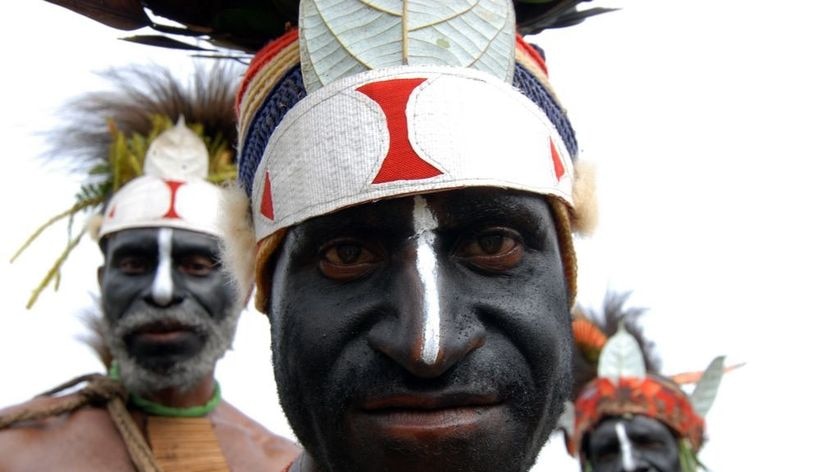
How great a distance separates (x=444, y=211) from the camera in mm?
2303

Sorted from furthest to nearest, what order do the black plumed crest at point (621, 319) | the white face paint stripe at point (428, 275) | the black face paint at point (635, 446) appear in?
the black plumed crest at point (621, 319) → the black face paint at point (635, 446) → the white face paint stripe at point (428, 275)

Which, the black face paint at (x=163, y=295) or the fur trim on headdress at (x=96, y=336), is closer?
the black face paint at (x=163, y=295)

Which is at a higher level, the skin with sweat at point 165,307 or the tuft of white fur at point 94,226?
the tuft of white fur at point 94,226

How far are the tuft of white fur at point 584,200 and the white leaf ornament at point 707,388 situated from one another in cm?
428

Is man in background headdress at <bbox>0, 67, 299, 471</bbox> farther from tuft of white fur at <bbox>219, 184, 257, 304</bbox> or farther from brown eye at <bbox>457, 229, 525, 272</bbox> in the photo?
brown eye at <bbox>457, 229, 525, 272</bbox>

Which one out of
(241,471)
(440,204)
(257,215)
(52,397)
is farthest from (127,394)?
(440,204)

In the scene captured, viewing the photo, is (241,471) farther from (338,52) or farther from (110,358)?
(338,52)

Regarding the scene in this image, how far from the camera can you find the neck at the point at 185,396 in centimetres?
524

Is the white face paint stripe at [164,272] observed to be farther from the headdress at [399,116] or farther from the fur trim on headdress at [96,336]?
the headdress at [399,116]

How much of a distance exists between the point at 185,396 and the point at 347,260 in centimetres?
320

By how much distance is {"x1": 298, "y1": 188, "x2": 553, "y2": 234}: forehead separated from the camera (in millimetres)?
2299

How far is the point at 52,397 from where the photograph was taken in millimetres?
5047

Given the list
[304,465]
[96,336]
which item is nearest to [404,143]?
[304,465]

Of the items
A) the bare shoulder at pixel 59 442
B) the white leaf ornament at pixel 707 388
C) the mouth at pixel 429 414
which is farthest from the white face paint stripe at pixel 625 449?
the mouth at pixel 429 414
